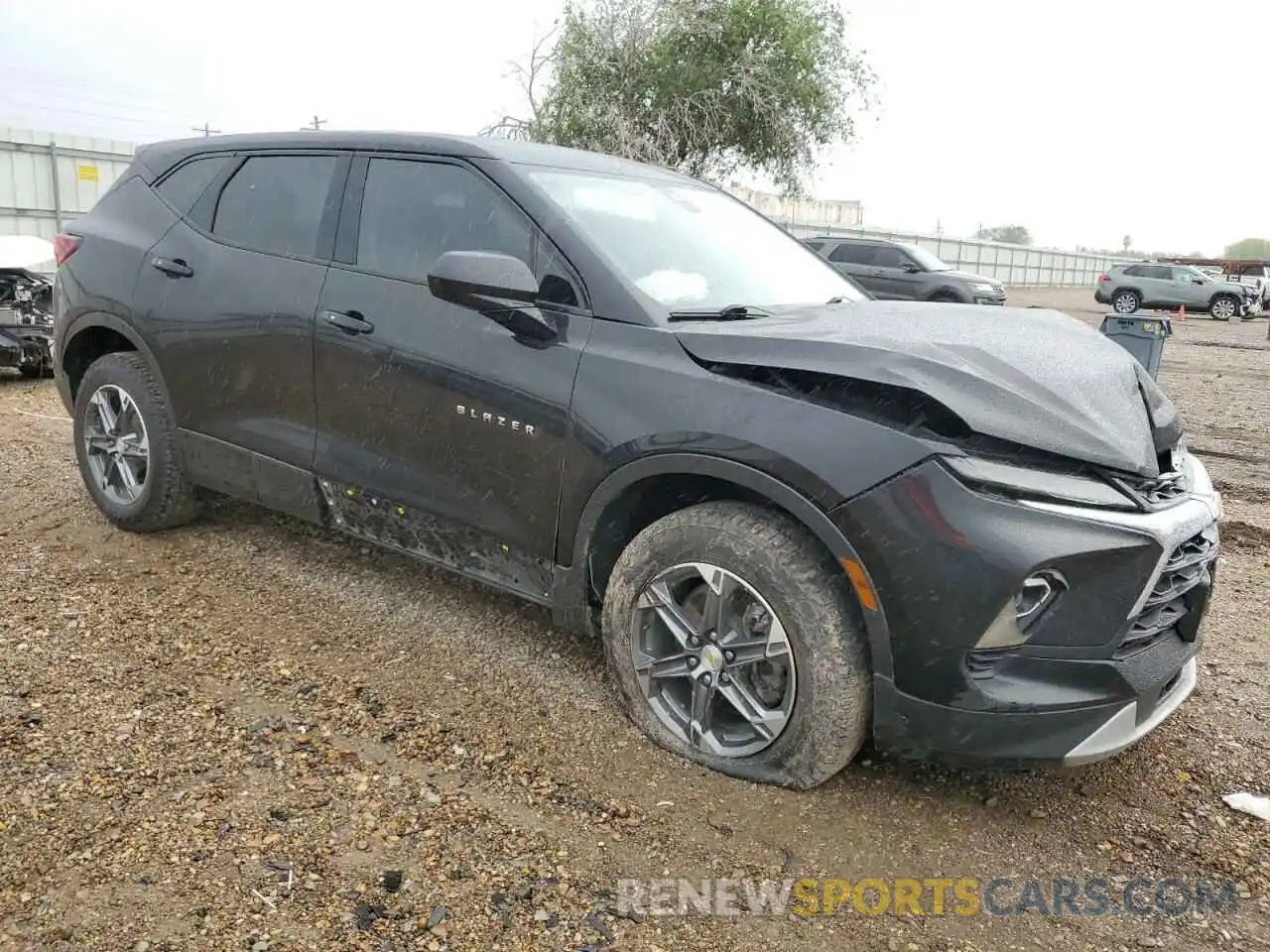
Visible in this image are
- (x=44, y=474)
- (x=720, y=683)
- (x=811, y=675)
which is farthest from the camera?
(x=44, y=474)

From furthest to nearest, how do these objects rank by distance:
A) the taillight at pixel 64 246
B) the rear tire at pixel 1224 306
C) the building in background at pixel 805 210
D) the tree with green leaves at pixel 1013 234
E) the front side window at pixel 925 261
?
the tree with green leaves at pixel 1013 234, the rear tire at pixel 1224 306, the building in background at pixel 805 210, the front side window at pixel 925 261, the taillight at pixel 64 246

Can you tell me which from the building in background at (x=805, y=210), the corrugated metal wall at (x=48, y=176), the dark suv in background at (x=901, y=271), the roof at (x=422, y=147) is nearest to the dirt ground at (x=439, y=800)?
the roof at (x=422, y=147)

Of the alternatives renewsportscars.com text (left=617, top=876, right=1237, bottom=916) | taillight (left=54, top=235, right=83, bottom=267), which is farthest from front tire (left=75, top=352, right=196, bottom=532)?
renewsportscars.com text (left=617, top=876, right=1237, bottom=916)

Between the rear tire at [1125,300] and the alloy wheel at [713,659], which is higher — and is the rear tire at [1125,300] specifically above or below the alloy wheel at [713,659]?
above

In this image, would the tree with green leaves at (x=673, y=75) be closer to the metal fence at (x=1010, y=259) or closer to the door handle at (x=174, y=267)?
the metal fence at (x=1010, y=259)

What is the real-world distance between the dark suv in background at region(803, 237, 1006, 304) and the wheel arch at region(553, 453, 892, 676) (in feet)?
50.8

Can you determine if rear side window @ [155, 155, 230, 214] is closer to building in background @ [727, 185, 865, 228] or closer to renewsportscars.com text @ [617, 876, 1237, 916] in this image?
renewsportscars.com text @ [617, 876, 1237, 916]

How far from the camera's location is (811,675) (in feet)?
8.38

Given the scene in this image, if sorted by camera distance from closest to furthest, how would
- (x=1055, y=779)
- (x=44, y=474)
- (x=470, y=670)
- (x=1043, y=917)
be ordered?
(x=1043, y=917) < (x=1055, y=779) < (x=470, y=670) < (x=44, y=474)

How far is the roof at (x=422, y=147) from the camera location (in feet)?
11.3

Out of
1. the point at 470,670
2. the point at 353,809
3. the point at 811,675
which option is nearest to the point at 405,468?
the point at 470,670

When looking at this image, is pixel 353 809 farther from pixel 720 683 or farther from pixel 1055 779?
pixel 1055 779

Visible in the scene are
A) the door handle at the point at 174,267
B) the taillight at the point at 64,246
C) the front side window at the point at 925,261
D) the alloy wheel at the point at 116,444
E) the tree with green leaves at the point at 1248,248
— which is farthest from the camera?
the tree with green leaves at the point at 1248,248

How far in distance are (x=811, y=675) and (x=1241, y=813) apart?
4.47ft
